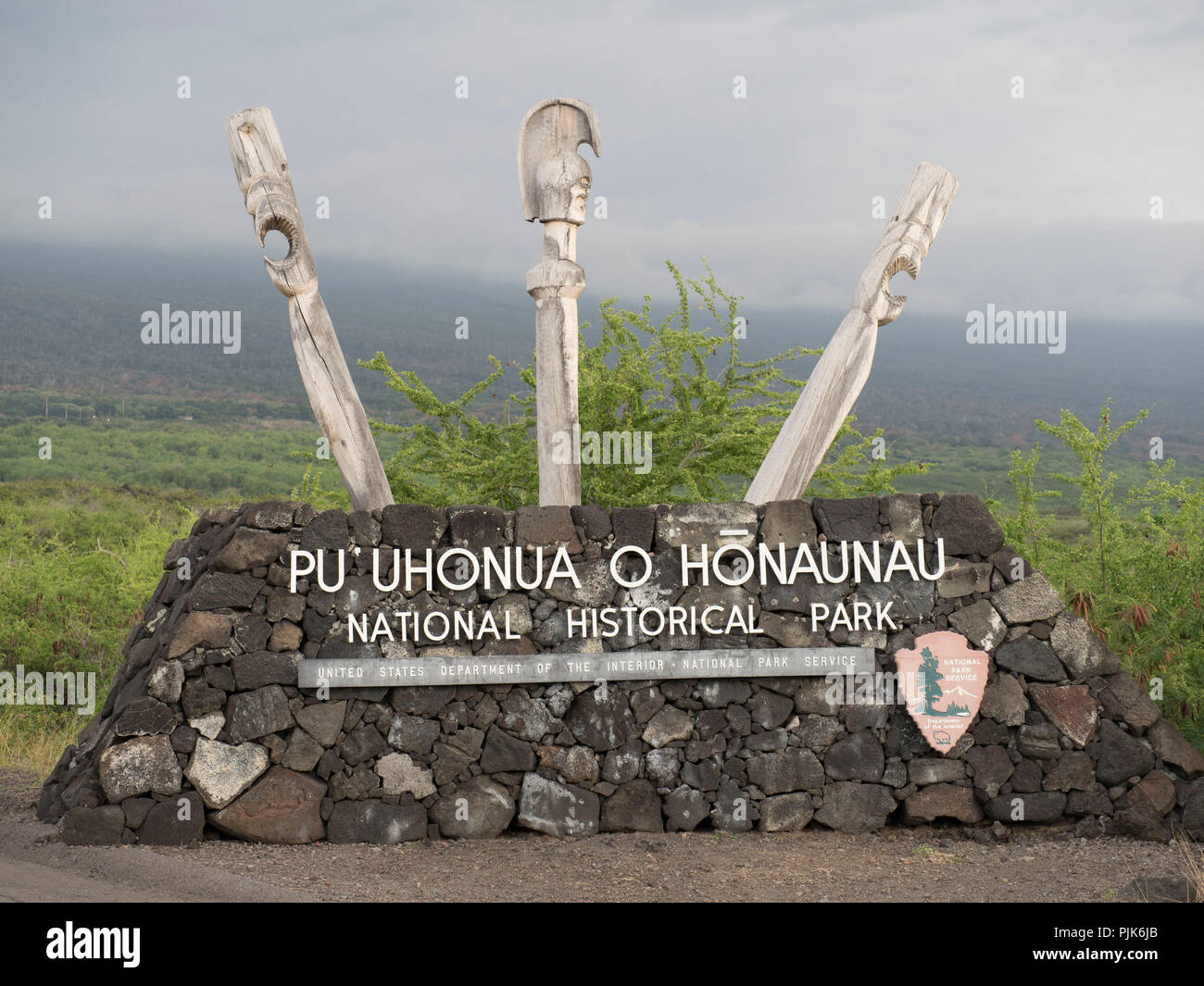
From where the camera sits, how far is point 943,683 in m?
7.68

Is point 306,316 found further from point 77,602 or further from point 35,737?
point 77,602

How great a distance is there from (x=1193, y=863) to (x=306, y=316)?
21.5ft

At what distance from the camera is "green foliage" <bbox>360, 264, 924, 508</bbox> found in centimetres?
1108

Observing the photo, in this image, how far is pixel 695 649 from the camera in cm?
764

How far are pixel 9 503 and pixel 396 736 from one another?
2186cm

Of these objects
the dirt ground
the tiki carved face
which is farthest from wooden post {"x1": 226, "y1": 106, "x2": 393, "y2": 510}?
the dirt ground

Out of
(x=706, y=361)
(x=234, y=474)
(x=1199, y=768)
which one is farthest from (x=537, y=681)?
(x=234, y=474)

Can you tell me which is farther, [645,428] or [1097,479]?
[645,428]

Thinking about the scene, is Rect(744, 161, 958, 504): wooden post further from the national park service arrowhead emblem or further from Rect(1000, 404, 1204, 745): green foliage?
Rect(1000, 404, 1204, 745): green foliage

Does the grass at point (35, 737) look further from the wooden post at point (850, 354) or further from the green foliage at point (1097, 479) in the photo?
the green foliage at point (1097, 479)

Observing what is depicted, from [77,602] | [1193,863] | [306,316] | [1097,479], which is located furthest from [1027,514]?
[77,602]

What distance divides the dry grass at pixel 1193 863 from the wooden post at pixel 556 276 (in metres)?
4.38

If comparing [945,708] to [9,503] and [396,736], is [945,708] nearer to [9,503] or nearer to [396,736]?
[396,736]

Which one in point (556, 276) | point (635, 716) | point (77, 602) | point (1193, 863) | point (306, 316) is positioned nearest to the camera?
point (1193, 863)
